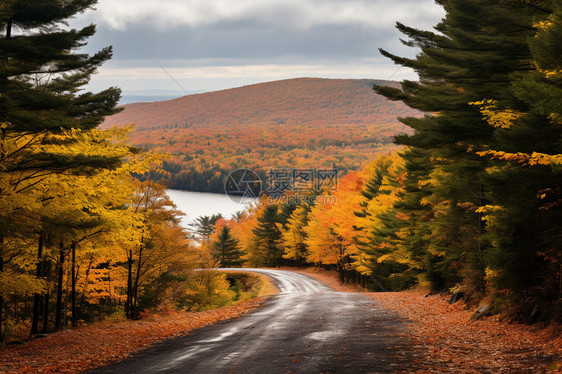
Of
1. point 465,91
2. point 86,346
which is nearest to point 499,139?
point 465,91

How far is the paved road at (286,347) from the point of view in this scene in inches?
383

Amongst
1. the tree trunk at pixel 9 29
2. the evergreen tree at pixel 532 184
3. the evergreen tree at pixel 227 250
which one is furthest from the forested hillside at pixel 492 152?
the evergreen tree at pixel 227 250

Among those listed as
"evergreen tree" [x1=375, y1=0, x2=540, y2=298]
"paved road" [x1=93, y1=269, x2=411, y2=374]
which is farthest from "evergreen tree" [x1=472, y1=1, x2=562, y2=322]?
"paved road" [x1=93, y1=269, x2=411, y2=374]

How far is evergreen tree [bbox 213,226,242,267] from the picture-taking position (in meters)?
69.1

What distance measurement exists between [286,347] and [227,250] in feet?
192

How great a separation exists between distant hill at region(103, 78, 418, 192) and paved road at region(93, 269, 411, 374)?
33.5 ft

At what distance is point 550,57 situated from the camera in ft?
26.9

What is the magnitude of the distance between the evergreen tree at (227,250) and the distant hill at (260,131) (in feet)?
56.0

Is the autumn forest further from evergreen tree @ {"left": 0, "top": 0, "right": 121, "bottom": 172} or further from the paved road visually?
the paved road

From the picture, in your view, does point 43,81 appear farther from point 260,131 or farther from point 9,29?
point 260,131

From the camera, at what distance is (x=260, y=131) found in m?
128

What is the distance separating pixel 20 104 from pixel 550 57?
39.4 ft

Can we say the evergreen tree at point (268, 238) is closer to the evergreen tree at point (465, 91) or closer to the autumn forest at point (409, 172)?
the autumn forest at point (409, 172)

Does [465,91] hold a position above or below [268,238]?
above
